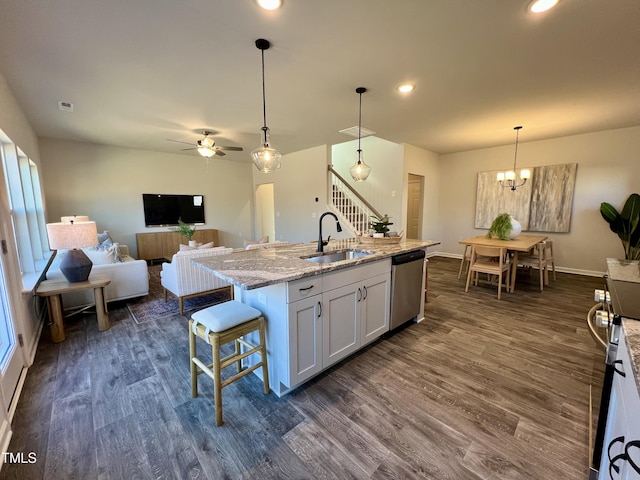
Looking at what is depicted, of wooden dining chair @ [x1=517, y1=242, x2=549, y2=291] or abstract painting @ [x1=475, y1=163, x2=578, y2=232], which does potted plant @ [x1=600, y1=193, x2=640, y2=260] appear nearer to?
abstract painting @ [x1=475, y1=163, x2=578, y2=232]

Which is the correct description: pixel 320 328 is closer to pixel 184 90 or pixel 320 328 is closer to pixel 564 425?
A: pixel 564 425

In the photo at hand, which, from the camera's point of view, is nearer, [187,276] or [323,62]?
[323,62]

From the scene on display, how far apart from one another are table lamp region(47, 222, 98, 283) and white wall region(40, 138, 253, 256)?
3535mm

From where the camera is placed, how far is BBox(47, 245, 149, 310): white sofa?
10.8 ft

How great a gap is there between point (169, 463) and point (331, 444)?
34.2 inches

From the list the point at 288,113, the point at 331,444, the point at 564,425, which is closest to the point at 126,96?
the point at 288,113

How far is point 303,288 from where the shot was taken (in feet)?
5.80

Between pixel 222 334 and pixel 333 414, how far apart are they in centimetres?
89

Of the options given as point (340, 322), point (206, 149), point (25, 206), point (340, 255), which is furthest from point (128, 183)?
point (340, 322)

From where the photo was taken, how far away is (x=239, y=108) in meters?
3.47

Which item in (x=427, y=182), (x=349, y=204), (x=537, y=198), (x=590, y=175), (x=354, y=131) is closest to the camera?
(x=354, y=131)

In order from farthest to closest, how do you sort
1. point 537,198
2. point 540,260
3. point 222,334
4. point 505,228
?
1. point 537,198
2. point 505,228
3. point 540,260
4. point 222,334

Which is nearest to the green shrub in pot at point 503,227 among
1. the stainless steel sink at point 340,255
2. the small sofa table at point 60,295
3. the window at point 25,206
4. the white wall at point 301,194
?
the white wall at point 301,194

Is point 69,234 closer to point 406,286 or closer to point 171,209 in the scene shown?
point 406,286
